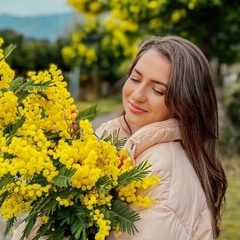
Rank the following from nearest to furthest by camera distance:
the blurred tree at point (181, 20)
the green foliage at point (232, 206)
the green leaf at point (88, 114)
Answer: the green leaf at point (88, 114)
the green foliage at point (232, 206)
the blurred tree at point (181, 20)

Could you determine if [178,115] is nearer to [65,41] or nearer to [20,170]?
[20,170]

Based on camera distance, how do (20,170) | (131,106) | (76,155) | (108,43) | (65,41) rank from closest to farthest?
1. (20,170)
2. (76,155)
3. (131,106)
4. (108,43)
5. (65,41)

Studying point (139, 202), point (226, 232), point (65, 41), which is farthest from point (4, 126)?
point (65, 41)

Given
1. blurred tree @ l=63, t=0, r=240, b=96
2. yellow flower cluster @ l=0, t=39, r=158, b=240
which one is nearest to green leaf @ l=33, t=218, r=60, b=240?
yellow flower cluster @ l=0, t=39, r=158, b=240

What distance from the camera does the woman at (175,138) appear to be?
6.83ft

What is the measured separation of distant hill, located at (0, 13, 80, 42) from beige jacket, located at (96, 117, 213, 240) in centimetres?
1136

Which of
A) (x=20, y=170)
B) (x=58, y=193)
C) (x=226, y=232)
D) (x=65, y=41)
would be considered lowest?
(x=65, y=41)

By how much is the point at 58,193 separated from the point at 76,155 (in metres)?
0.13

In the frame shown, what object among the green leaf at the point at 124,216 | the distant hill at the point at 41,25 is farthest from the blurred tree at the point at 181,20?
the green leaf at the point at 124,216

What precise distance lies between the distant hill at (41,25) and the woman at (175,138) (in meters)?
11.2

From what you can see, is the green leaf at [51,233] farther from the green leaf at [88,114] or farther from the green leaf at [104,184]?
the green leaf at [88,114]

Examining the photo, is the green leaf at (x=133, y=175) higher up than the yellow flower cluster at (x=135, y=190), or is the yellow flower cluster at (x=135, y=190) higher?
the green leaf at (x=133, y=175)

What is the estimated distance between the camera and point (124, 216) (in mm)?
2008

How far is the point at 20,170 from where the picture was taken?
5.90 feet
